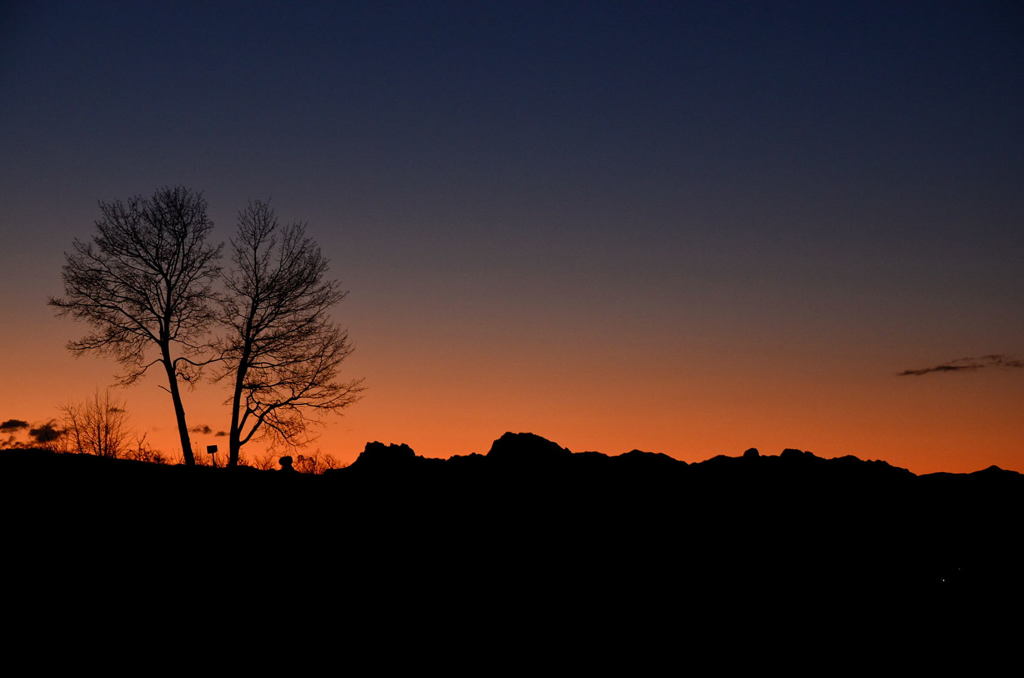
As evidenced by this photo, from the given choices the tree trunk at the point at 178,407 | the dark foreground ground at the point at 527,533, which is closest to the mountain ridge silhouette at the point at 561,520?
the dark foreground ground at the point at 527,533

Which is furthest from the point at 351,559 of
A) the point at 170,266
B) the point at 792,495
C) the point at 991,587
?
the point at 170,266

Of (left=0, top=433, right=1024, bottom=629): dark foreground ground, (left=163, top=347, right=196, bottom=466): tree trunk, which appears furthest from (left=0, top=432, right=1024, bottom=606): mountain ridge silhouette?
(left=163, top=347, right=196, bottom=466): tree trunk

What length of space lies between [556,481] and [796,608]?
486 cm

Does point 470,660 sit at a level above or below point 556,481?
below

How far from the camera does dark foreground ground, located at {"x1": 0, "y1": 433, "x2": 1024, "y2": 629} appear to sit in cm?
1266

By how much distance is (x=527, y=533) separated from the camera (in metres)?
14.3

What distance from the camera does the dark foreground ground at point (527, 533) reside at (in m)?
12.7

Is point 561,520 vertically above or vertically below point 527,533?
above

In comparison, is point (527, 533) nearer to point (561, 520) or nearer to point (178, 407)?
point (561, 520)

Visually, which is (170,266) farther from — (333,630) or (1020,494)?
(1020,494)

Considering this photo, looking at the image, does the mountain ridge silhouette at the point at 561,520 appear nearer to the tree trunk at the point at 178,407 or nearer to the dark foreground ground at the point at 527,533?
the dark foreground ground at the point at 527,533

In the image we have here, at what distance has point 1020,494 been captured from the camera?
16.1 m

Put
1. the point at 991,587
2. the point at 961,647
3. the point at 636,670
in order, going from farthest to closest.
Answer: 1. the point at 991,587
2. the point at 961,647
3. the point at 636,670

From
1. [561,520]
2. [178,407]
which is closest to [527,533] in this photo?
[561,520]
